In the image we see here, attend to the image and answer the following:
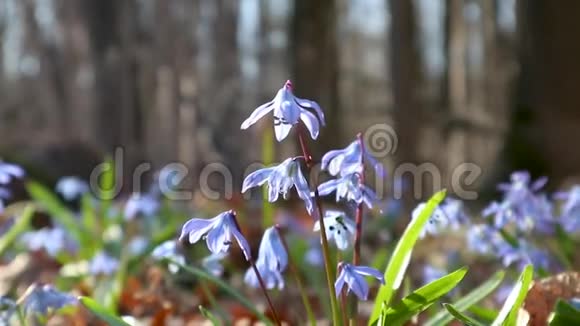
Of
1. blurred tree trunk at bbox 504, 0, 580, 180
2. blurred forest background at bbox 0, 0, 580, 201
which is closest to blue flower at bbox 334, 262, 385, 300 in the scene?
blurred forest background at bbox 0, 0, 580, 201

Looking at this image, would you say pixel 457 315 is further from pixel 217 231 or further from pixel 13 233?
pixel 13 233

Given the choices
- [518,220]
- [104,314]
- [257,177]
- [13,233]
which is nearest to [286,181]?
[257,177]

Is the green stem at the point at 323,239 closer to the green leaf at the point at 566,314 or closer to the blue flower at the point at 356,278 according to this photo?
the blue flower at the point at 356,278

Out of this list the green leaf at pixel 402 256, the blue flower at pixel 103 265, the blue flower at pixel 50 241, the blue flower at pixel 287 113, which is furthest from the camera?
the blue flower at pixel 50 241

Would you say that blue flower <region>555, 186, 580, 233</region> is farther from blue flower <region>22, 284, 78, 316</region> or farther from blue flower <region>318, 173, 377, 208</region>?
blue flower <region>22, 284, 78, 316</region>

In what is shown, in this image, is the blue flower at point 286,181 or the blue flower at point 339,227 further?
the blue flower at point 339,227

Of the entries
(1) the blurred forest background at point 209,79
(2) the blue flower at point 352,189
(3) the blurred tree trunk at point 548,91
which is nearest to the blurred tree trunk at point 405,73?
(1) the blurred forest background at point 209,79

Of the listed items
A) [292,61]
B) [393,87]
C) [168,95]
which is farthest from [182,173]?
[393,87]

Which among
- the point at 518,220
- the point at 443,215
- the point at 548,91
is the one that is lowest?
the point at 548,91
